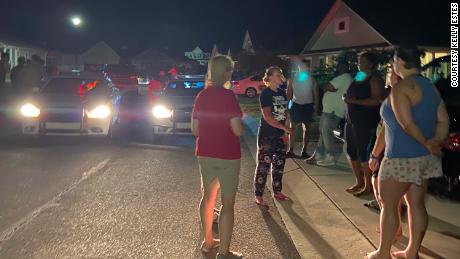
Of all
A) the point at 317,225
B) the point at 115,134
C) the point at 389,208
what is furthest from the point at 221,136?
the point at 115,134

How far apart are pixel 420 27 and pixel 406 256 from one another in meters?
24.7

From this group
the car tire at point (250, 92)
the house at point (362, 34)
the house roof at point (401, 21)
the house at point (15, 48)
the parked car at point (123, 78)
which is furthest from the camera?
the house at point (15, 48)

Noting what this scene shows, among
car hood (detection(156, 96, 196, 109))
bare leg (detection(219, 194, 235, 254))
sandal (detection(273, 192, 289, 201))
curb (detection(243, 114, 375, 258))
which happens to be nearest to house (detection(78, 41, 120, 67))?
car hood (detection(156, 96, 196, 109))

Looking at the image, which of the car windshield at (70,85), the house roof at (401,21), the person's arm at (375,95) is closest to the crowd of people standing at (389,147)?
the person's arm at (375,95)

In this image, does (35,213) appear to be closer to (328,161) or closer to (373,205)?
(373,205)

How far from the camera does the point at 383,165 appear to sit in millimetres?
4336

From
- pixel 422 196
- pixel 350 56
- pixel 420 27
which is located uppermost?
pixel 420 27

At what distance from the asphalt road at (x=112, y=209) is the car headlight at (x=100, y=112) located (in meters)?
1.29

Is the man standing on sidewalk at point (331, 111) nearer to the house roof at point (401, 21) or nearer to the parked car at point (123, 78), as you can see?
the house roof at point (401, 21)

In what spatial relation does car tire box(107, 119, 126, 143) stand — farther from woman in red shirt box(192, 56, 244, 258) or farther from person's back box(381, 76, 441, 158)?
person's back box(381, 76, 441, 158)

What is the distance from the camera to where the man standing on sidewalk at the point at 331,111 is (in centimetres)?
833

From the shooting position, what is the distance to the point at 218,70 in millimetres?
4688

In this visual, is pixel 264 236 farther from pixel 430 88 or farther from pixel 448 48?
pixel 448 48

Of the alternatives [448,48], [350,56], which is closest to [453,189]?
[350,56]
